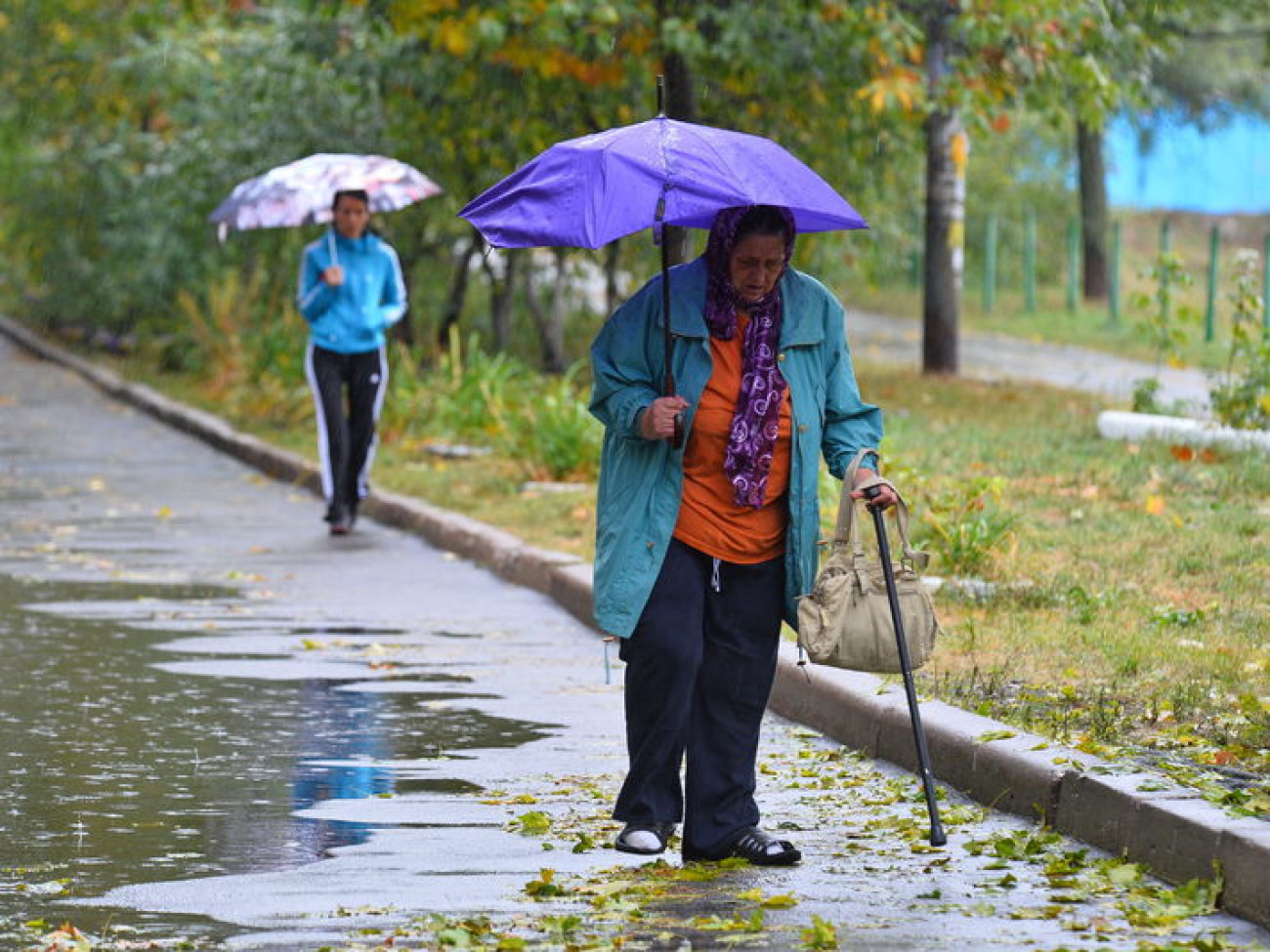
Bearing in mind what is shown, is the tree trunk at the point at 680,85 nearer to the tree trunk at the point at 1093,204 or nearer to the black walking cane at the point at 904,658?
the black walking cane at the point at 904,658

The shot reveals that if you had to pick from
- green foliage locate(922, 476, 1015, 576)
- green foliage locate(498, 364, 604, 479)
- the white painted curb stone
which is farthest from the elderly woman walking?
green foliage locate(498, 364, 604, 479)

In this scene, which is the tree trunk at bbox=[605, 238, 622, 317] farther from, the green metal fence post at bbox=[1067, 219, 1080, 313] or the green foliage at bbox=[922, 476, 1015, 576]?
the green metal fence post at bbox=[1067, 219, 1080, 313]

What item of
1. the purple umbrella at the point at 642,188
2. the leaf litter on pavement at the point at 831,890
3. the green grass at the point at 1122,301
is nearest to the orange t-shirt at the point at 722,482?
the purple umbrella at the point at 642,188

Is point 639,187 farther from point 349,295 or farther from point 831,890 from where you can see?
point 349,295

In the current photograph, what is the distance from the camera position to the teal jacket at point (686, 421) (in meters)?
6.48

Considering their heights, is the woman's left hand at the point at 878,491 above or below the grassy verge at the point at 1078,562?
above

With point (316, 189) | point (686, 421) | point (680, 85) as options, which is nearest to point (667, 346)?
point (686, 421)

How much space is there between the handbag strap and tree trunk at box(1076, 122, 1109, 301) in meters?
30.5

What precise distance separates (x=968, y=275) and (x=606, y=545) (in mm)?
34907

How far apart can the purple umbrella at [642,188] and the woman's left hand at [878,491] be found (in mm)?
538

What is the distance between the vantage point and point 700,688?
22.0 ft

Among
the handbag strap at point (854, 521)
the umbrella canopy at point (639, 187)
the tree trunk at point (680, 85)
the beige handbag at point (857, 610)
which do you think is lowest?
the beige handbag at point (857, 610)

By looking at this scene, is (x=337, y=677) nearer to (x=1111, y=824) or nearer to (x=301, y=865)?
(x=301, y=865)

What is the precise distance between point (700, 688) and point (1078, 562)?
5019 millimetres
